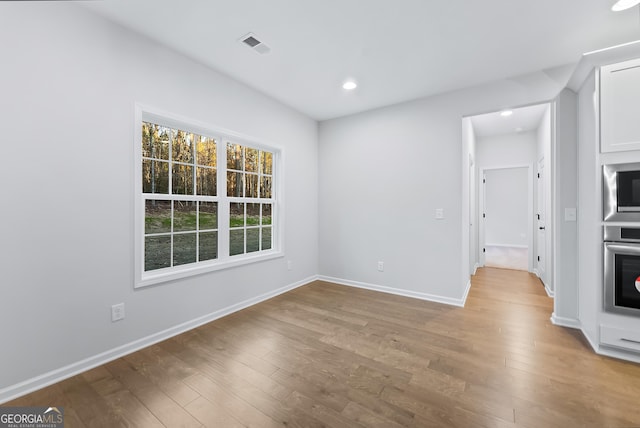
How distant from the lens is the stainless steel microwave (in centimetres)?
203

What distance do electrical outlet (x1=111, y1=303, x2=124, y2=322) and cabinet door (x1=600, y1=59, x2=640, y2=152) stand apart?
13.7 ft

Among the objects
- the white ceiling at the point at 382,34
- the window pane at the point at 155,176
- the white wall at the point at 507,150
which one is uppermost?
the white ceiling at the point at 382,34

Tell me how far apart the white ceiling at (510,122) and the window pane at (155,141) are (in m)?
4.29

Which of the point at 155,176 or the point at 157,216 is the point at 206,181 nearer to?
the point at 155,176

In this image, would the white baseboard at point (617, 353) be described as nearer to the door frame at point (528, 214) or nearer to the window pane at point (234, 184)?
the door frame at point (528, 214)

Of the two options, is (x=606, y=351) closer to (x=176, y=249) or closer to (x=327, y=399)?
(x=327, y=399)

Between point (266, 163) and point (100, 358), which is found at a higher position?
point (266, 163)

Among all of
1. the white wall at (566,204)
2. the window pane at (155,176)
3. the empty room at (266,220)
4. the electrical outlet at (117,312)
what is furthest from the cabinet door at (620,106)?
the electrical outlet at (117,312)

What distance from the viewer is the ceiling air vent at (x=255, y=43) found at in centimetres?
228

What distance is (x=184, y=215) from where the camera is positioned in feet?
8.81

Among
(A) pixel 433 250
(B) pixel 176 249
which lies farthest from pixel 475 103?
(B) pixel 176 249

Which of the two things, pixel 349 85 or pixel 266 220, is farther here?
pixel 266 220

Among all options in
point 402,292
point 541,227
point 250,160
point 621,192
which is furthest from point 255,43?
point 541,227

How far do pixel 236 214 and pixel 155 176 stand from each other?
1.03m
